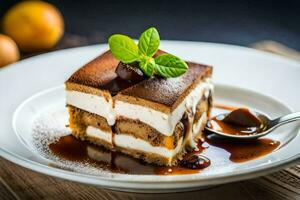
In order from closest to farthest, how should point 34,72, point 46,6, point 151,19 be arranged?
point 34,72 → point 46,6 → point 151,19

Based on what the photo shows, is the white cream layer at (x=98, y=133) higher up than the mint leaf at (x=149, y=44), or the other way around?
the mint leaf at (x=149, y=44)

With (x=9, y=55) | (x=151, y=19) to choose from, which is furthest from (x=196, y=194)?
(x=151, y=19)

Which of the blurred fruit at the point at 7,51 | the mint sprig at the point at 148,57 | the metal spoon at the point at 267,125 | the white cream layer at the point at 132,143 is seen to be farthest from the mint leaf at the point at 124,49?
the blurred fruit at the point at 7,51

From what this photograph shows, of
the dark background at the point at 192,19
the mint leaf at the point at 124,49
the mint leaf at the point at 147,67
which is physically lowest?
the dark background at the point at 192,19

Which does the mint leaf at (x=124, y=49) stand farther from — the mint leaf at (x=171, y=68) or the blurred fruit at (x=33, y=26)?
the blurred fruit at (x=33, y=26)

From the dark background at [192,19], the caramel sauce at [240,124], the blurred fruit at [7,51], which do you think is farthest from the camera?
the dark background at [192,19]

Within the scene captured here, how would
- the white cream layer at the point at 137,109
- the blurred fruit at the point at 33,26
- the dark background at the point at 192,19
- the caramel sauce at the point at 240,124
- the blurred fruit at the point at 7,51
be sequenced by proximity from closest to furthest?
the white cream layer at the point at 137,109 < the caramel sauce at the point at 240,124 < the blurred fruit at the point at 7,51 < the blurred fruit at the point at 33,26 < the dark background at the point at 192,19

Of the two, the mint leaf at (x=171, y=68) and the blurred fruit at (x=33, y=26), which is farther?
the blurred fruit at (x=33, y=26)

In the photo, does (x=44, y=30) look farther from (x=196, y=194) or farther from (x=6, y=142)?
(x=196, y=194)
